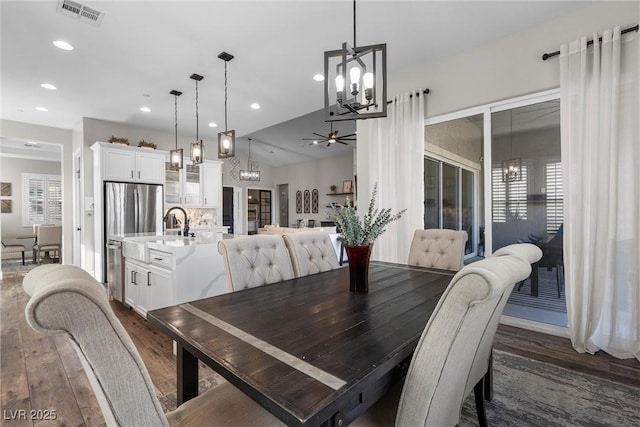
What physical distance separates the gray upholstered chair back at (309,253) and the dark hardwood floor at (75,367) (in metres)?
1.03

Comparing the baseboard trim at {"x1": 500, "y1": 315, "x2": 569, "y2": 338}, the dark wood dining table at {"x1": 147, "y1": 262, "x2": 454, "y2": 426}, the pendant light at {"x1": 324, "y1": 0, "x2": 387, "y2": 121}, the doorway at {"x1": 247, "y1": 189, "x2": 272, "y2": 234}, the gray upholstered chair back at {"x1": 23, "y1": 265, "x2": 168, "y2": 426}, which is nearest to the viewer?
the gray upholstered chair back at {"x1": 23, "y1": 265, "x2": 168, "y2": 426}

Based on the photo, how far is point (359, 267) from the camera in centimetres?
177

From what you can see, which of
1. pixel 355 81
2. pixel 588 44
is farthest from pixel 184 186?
pixel 588 44

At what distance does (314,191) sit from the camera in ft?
35.8

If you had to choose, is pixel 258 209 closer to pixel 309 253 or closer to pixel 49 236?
pixel 49 236

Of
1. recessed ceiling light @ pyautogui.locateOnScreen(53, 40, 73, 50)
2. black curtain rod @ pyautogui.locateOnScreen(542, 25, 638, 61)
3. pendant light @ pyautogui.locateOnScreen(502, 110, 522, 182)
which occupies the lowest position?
pendant light @ pyautogui.locateOnScreen(502, 110, 522, 182)

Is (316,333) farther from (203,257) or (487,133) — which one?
(487,133)

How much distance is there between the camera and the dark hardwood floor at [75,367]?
187cm

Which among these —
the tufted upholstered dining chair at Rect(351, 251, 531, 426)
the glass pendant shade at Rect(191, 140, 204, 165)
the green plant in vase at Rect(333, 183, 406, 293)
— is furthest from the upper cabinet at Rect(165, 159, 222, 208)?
the tufted upholstered dining chair at Rect(351, 251, 531, 426)

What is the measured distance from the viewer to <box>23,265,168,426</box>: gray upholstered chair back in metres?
0.58

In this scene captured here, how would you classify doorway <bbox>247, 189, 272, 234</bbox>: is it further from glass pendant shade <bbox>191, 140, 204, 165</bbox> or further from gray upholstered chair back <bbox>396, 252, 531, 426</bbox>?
gray upholstered chair back <bbox>396, 252, 531, 426</bbox>

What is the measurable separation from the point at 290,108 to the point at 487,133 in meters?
2.92

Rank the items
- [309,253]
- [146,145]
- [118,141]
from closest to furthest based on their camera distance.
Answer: [309,253]
[118,141]
[146,145]

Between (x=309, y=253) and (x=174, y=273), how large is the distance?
1235 mm
